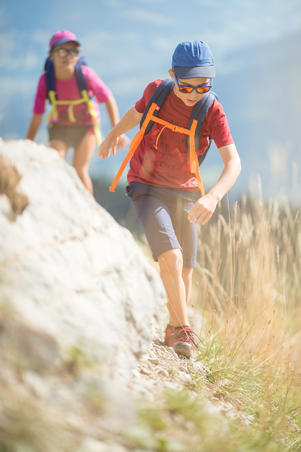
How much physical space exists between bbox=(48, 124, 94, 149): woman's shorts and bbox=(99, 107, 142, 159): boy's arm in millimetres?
1645

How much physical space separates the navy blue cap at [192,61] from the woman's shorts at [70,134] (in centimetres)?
203

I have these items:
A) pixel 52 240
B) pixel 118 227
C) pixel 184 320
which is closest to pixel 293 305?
pixel 184 320

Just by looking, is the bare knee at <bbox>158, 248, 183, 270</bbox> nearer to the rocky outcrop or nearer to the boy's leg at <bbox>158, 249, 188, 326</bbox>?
the boy's leg at <bbox>158, 249, 188, 326</bbox>

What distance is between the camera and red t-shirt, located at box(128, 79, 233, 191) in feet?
7.98

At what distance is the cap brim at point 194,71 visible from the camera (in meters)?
2.24

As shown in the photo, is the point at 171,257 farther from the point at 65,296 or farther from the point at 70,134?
the point at 70,134

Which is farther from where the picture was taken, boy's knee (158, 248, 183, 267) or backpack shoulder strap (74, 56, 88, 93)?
backpack shoulder strap (74, 56, 88, 93)

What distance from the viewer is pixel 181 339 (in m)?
2.31

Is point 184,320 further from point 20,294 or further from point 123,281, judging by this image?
point 20,294

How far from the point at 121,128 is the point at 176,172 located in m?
0.45

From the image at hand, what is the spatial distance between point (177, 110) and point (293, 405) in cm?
176

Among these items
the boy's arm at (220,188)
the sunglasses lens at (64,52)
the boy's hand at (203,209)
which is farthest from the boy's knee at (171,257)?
the sunglasses lens at (64,52)

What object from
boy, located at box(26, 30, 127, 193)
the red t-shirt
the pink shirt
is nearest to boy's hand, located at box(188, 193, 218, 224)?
the red t-shirt

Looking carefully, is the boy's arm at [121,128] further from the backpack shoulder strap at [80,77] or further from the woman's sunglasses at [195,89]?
the backpack shoulder strap at [80,77]
